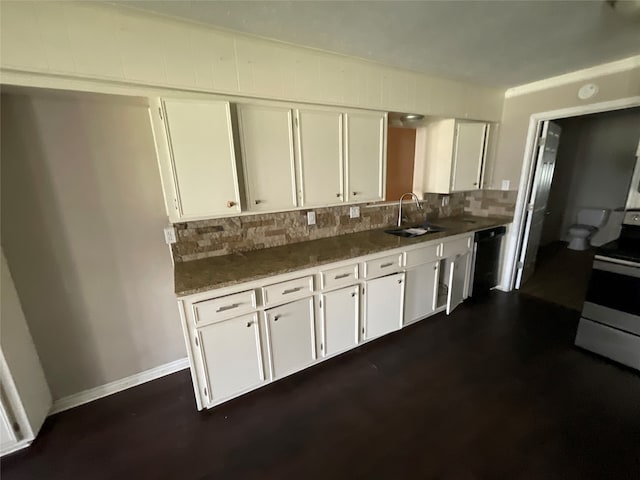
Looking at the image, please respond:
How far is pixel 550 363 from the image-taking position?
2.23 meters

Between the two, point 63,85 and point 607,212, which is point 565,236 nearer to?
point 607,212

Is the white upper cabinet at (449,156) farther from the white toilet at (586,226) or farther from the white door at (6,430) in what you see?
the white door at (6,430)

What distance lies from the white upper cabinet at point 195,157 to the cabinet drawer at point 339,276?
33.9 inches

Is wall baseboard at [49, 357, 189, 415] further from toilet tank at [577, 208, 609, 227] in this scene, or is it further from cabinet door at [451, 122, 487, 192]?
toilet tank at [577, 208, 609, 227]

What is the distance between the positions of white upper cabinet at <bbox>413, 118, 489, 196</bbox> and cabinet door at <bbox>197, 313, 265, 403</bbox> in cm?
257

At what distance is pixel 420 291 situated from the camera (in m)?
2.71

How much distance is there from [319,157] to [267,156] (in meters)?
0.44

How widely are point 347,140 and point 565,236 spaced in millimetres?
5835

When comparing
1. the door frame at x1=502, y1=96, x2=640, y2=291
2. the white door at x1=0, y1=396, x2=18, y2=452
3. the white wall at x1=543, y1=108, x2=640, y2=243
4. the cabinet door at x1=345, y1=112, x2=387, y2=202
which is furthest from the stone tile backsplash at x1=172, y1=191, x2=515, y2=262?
the white wall at x1=543, y1=108, x2=640, y2=243

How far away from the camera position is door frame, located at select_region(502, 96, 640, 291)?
2703mm

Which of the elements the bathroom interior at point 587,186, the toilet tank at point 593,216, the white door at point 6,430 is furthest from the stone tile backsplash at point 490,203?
the white door at point 6,430

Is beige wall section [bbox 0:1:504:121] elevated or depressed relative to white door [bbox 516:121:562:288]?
elevated

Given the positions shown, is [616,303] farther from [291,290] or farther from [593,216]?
[593,216]

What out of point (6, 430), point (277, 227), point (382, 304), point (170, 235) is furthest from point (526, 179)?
point (6, 430)
